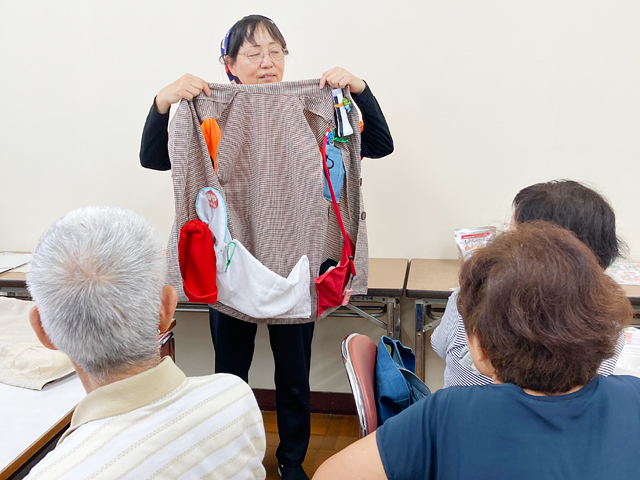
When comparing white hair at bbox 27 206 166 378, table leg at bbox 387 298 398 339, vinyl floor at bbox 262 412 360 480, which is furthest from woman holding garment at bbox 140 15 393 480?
white hair at bbox 27 206 166 378

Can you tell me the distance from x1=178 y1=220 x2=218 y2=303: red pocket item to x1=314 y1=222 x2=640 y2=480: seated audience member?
96 cm

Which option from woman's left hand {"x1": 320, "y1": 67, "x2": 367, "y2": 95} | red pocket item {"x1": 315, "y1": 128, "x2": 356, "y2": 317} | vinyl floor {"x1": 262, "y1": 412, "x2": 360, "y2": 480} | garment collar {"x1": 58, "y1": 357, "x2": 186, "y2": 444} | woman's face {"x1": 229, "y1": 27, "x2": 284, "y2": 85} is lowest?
vinyl floor {"x1": 262, "y1": 412, "x2": 360, "y2": 480}

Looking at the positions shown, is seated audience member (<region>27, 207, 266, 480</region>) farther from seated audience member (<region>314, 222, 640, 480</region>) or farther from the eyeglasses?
the eyeglasses

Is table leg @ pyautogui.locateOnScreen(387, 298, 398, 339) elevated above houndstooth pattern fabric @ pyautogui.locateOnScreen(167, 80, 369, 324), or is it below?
below

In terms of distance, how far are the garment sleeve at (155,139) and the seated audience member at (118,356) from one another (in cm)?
91

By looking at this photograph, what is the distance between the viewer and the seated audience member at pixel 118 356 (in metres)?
0.79

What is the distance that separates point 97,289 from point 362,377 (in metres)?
0.55

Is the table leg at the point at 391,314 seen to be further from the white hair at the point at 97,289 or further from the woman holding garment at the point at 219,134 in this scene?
the white hair at the point at 97,289

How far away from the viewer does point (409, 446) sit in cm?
82

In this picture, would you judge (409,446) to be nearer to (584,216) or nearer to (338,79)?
(584,216)

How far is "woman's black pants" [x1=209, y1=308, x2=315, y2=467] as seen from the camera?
76.1 inches

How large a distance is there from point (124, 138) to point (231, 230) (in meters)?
1.43

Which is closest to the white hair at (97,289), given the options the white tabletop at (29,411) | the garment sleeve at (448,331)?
the white tabletop at (29,411)

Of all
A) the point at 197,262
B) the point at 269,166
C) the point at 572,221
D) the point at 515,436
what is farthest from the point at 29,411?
the point at 572,221
